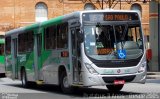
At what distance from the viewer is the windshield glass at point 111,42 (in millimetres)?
18578

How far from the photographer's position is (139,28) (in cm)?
1939

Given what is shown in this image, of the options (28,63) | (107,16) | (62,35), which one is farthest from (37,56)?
(107,16)

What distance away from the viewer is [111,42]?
61.6ft

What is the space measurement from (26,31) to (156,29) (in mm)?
16686

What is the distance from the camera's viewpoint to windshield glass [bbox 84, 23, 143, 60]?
18578 millimetres

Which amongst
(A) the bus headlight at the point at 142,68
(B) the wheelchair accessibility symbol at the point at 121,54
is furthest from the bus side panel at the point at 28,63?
(A) the bus headlight at the point at 142,68

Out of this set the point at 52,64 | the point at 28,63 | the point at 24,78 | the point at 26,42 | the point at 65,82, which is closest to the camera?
the point at 65,82

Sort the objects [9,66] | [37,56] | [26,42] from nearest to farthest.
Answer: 1. [37,56]
2. [26,42]
3. [9,66]

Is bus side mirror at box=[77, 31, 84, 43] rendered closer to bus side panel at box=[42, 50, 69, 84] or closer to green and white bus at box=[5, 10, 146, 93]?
green and white bus at box=[5, 10, 146, 93]

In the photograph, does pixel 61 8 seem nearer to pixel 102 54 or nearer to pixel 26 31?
pixel 26 31

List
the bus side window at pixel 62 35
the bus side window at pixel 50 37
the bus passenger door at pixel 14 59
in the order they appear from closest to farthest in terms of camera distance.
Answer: the bus side window at pixel 62 35 < the bus side window at pixel 50 37 < the bus passenger door at pixel 14 59

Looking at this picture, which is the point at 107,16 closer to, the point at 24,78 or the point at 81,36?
the point at 81,36

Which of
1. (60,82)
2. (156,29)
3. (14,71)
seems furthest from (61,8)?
(60,82)

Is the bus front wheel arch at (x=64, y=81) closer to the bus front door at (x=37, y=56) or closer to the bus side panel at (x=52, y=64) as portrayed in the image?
the bus side panel at (x=52, y=64)
